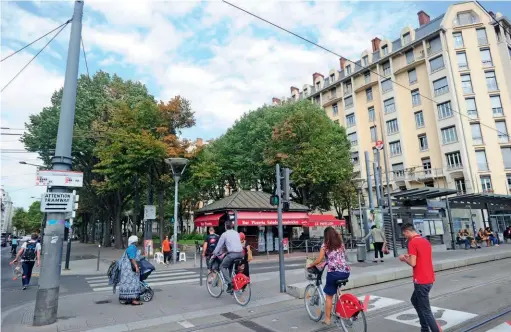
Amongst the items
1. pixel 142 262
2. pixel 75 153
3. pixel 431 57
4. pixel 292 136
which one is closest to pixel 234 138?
pixel 292 136

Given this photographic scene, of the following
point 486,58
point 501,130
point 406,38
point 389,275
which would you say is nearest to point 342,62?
point 406,38

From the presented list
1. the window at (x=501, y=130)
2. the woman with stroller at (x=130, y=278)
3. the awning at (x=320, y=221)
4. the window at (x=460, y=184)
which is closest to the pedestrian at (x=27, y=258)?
the woman with stroller at (x=130, y=278)

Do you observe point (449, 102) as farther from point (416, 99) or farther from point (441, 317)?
point (441, 317)

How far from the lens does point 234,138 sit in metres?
35.1

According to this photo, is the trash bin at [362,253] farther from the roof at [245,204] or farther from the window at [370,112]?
the window at [370,112]

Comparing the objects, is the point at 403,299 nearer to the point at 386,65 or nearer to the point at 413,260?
the point at 413,260

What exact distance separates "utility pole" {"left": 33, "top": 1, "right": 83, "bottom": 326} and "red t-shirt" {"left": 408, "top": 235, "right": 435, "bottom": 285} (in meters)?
6.20

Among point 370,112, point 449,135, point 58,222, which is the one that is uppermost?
→ point 370,112

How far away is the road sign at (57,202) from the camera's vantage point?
20.8 ft

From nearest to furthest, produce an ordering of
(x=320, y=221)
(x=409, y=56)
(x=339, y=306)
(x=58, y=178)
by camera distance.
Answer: (x=339, y=306), (x=58, y=178), (x=320, y=221), (x=409, y=56)

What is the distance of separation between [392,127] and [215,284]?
39.0 metres

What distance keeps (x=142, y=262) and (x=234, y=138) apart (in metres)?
27.5

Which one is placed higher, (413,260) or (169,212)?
(169,212)

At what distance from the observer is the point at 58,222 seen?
6449 millimetres
